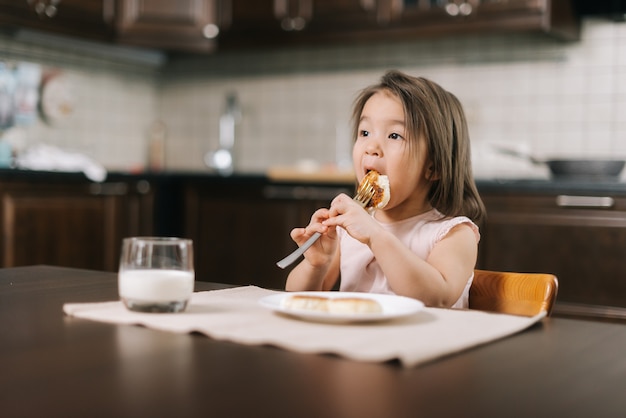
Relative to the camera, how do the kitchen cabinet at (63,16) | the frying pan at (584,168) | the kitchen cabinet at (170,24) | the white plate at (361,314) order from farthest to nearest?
the kitchen cabinet at (170,24)
the kitchen cabinet at (63,16)
the frying pan at (584,168)
the white plate at (361,314)

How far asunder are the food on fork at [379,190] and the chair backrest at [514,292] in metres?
0.21

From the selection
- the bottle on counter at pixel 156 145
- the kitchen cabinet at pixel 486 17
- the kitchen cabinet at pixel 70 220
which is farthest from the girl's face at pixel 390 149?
the bottle on counter at pixel 156 145

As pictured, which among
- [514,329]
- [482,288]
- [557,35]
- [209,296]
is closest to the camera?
[514,329]

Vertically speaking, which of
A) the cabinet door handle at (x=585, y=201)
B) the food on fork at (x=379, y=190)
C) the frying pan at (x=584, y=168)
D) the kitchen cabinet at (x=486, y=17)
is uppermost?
the kitchen cabinet at (x=486, y=17)

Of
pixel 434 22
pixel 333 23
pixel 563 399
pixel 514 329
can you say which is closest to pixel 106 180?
pixel 333 23

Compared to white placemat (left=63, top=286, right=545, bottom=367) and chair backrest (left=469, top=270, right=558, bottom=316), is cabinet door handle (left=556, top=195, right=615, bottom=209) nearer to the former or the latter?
chair backrest (left=469, top=270, right=558, bottom=316)

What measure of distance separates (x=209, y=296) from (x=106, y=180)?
2.56 m

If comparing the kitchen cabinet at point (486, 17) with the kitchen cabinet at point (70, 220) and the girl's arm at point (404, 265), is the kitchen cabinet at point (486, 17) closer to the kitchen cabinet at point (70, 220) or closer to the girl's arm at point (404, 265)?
the kitchen cabinet at point (70, 220)

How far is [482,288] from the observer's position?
51.9 inches

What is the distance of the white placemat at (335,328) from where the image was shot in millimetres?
758

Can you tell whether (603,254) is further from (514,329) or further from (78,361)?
(78,361)

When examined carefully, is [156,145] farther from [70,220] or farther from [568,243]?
[568,243]

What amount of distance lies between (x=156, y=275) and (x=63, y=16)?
3.01 m

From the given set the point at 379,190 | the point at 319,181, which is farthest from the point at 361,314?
the point at 319,181
